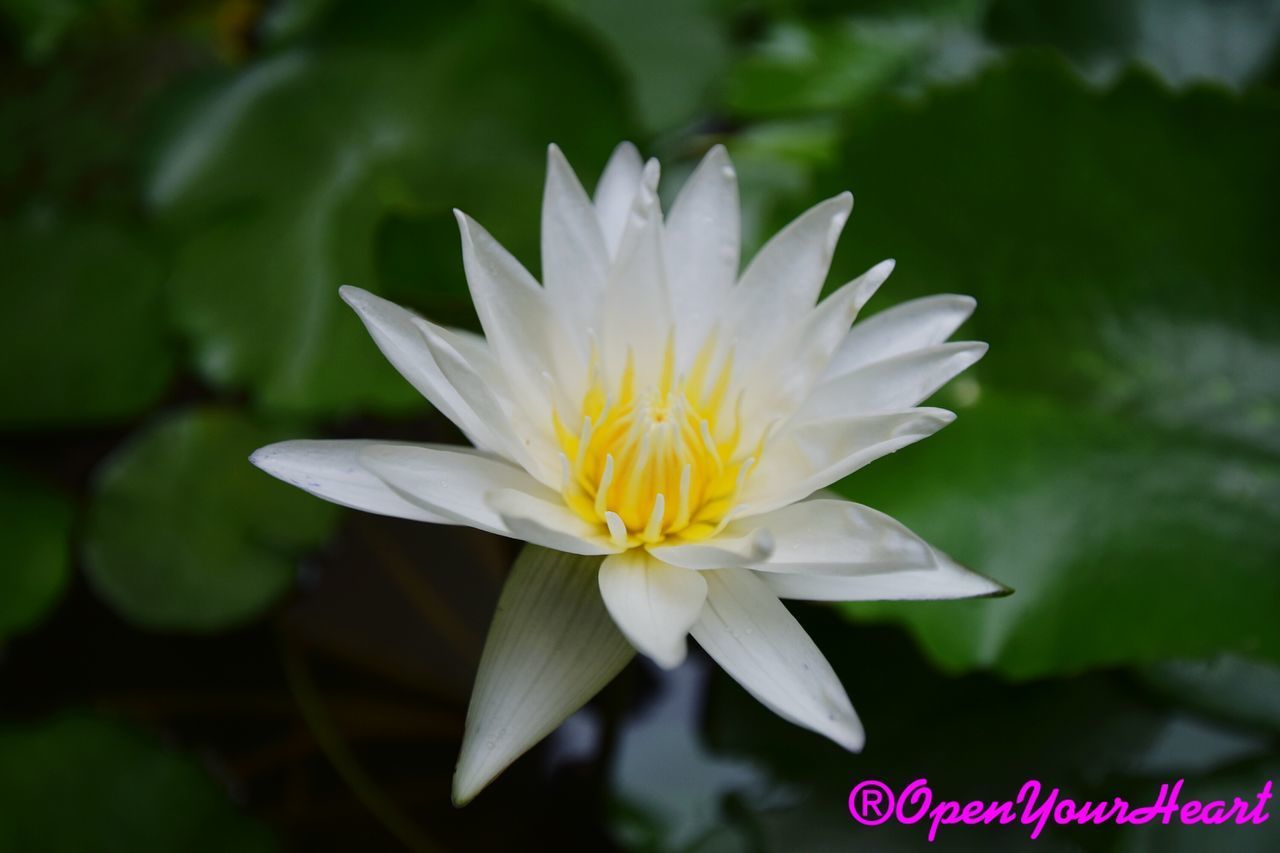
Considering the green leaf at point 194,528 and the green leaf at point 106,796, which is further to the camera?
the green leaf at point 194,528

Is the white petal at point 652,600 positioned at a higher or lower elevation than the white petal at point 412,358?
lower

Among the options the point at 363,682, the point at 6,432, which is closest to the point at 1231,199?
the point at 363,682

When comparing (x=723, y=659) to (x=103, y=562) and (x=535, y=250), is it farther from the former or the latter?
(x=103, y=562)

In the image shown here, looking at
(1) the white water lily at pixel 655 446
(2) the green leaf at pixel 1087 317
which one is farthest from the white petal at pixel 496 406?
(2) the green leaf at pixel 1087 317

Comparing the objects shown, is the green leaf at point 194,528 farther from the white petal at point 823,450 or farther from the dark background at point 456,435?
the white petal at point 823,450

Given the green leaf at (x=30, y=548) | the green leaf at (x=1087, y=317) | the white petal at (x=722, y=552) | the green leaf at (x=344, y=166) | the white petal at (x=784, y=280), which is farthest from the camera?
the green leaf at (x=344, y=166)
